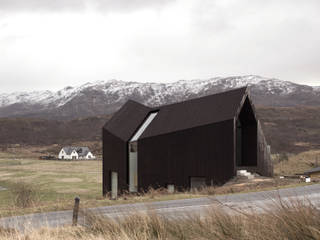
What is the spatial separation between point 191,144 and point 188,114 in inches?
90.0

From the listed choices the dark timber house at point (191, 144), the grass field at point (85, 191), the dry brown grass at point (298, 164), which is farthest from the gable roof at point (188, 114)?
the dry brown grass at point (298, 164)

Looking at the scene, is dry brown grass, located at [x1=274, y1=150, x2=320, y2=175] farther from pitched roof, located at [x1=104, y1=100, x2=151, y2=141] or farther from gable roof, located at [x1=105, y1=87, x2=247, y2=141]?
gable roof, located at [x1=105, y1=87, x2=247, y2=141]

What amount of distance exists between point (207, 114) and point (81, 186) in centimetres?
3452

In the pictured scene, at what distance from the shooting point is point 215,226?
718 centimetres

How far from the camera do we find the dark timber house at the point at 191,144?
25.2 metres

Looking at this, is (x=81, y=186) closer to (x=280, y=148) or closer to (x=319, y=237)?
(x=319, y=237)

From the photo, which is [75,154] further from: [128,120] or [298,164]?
[128,120]

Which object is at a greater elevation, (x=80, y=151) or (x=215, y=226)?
(x=80, y=151)

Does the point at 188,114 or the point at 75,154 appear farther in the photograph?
the point at 75,154

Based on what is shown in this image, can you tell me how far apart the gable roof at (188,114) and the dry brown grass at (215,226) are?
17371 millimetres

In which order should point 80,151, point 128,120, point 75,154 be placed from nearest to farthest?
point 128,120, point 75,154, point 80,151

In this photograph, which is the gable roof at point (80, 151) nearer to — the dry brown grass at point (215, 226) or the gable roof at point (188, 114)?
the gable roof at point (188, 114)

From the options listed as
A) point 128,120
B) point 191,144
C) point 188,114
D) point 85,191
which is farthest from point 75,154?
point 191,144

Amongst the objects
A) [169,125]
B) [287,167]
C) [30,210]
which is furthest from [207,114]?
[287,167]
